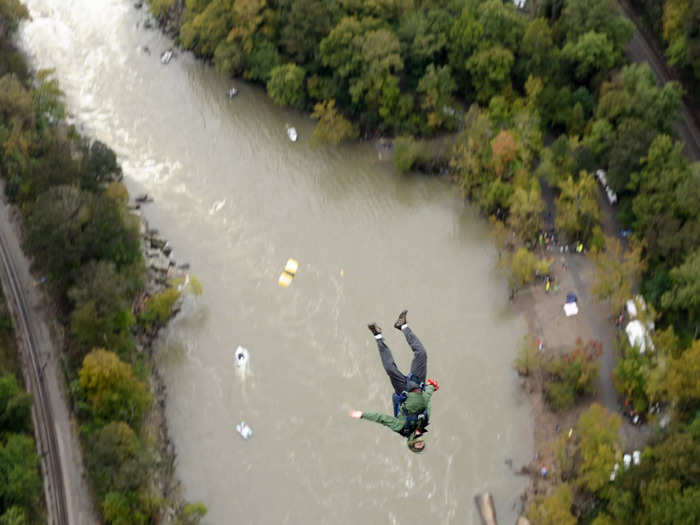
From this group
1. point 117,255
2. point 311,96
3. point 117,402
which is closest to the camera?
point 117,402

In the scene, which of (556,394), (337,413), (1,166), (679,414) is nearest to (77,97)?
(1,166)

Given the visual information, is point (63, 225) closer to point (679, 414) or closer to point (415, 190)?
point (415, 190)

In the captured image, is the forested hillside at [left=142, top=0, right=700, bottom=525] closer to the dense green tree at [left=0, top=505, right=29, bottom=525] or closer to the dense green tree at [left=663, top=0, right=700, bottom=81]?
the dense green tree at [left=663, top=0, right=700, bottom=81]

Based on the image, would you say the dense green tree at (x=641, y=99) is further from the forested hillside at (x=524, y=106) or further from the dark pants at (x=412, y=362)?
the dark pants at (x=412, y=362)

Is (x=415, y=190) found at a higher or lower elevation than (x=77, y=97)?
higher

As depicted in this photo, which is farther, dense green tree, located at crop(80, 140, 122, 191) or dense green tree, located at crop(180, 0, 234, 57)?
dense green tree, located at crop(180, 0, 234, 57)

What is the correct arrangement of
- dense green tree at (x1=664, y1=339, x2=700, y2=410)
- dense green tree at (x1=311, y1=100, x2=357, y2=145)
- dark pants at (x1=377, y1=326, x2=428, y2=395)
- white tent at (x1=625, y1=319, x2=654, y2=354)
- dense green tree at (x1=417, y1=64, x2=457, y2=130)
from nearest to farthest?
dark pants at (x1=377, y1=326, x2=428, y2=395) < dense green tree at (x1=664, y1=339, x2=700, y2=410) < white tent at (x1=625, y1=319, x2=654, y2=354) < dense green tree at (x1=417, y1=64, x2=457, y2=130) < dense green tree at (x1=311, y1=100, x2=357, y2=145)

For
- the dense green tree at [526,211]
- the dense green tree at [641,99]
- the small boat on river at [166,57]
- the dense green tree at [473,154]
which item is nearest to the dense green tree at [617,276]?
the dense green tree at [526,211]

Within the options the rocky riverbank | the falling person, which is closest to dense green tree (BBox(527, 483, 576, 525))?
the rocky riverbank
